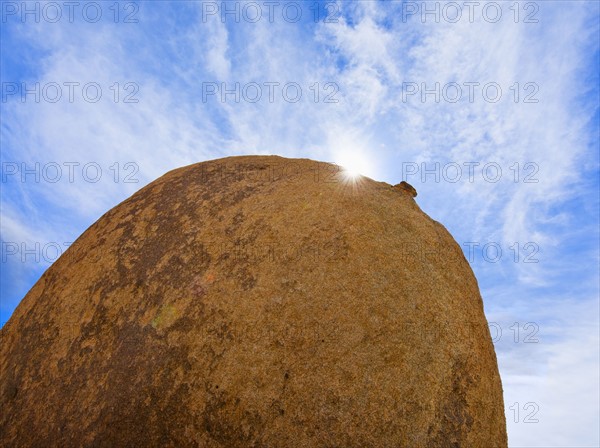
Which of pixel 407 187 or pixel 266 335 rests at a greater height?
pixel 407 187

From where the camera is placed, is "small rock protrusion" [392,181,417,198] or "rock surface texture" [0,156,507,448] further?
"small rock protrusion" [392,181,417,198]

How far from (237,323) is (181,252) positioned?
0.79 meters

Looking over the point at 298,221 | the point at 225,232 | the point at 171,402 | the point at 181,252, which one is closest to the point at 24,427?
the point at 171,402

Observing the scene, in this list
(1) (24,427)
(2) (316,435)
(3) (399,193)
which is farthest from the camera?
(3) (399,193)

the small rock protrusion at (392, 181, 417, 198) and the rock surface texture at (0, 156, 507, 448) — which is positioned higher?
the small rock protrusion at (392, 181, 417, 198)

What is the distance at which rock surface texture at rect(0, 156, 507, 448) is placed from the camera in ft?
10.2

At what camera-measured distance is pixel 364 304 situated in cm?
335

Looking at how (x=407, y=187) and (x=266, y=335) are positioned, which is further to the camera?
(x=407, y=187)

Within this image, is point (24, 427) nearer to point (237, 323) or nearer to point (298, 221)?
point (237, 323)

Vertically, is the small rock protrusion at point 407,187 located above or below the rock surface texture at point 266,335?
above

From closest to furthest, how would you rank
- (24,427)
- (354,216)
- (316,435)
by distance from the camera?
(316,435) → (24,427) → (354,216)

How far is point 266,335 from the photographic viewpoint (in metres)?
3.24

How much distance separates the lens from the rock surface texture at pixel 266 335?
3.12 meters

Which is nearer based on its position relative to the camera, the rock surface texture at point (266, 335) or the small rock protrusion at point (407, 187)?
the rock surface texture at point (266, 335)
